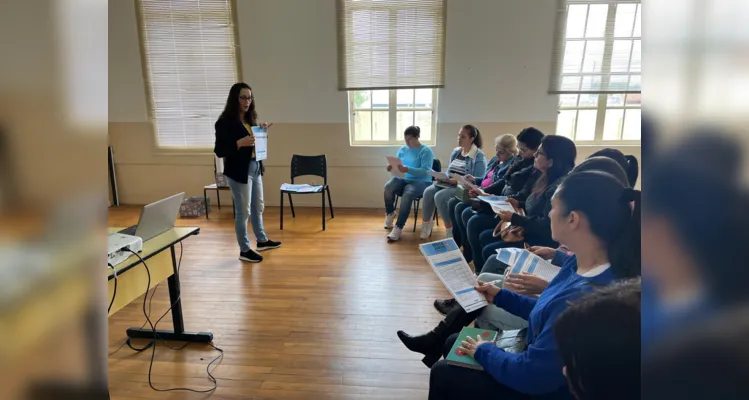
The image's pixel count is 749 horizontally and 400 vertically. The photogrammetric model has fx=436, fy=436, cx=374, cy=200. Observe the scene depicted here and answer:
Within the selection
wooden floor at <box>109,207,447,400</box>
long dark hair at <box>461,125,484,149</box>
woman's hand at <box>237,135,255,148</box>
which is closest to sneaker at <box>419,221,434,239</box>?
wooden floor at <box>109,207,447,400</box>

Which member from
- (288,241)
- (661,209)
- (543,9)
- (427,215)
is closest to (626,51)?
(543,9)

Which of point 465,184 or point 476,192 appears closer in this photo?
point 476,192

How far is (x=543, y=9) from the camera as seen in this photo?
4.94 metres

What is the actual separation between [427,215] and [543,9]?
2729 mm

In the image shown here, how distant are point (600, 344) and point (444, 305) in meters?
2.04

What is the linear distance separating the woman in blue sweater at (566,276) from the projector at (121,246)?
1524 millimetres

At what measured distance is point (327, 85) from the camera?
5391 mm

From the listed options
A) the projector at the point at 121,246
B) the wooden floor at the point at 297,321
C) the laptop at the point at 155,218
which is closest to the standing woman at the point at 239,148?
the wooden floor at the point at 297,321

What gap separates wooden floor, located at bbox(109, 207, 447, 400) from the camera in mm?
2113

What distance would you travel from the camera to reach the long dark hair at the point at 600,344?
759 millimetres

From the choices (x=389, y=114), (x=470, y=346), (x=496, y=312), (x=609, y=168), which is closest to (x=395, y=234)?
(x=389, y=114)

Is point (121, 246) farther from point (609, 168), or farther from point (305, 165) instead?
point (305, 165)

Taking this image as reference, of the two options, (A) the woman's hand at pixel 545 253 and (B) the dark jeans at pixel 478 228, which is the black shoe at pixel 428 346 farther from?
(B) the dark jeans at pixel 478 228

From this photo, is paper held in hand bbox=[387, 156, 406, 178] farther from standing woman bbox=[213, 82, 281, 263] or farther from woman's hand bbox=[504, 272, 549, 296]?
woman's hand bbox=[504, 272, 549, 296]
